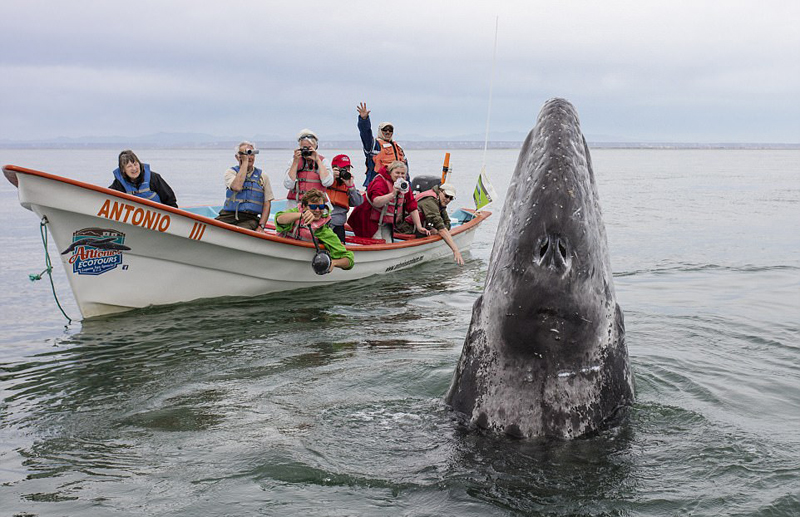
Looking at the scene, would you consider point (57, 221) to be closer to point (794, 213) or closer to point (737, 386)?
point (737, 386)

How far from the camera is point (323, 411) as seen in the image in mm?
4754

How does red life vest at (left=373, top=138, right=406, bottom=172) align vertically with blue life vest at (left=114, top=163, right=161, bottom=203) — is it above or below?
above

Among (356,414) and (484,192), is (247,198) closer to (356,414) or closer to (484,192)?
(356,414)

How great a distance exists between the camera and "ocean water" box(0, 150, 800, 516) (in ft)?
10.8

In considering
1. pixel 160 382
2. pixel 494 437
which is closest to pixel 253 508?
pixel 494 437

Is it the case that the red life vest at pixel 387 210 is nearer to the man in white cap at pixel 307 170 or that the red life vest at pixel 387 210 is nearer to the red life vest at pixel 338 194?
the red life vest at pixel 338 194

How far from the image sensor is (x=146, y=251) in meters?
9.12

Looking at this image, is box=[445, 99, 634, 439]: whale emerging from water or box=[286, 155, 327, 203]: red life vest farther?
box=[286, 155, 327, 203]: red life vest

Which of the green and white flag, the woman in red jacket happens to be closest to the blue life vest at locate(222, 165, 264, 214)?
the woman in red jacket

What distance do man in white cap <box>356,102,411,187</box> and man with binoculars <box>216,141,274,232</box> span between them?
10.1 feet

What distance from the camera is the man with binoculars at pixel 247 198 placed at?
33.9 feet

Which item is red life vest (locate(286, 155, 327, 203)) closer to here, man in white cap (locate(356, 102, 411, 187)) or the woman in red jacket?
the woman in red jacket

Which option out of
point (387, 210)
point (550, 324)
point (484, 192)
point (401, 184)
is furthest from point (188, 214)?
point (484, 192)

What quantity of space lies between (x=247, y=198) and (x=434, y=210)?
382cm
